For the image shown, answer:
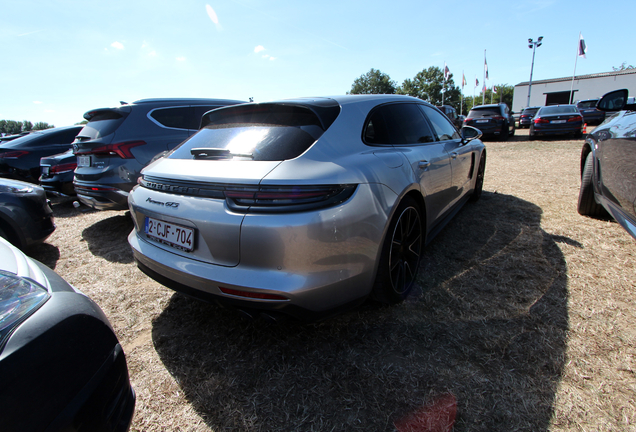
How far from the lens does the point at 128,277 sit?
3.13 meters

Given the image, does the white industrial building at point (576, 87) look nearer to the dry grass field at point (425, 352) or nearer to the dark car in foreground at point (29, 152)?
the dry grass field at point (425, 352)

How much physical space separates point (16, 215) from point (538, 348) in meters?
4.86

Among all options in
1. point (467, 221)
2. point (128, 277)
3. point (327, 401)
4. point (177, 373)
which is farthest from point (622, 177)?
point (128, 277)

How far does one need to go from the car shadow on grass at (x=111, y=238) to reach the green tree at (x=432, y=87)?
80.3m

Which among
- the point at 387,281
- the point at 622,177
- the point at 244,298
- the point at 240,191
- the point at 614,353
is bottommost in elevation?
the point at 614,353

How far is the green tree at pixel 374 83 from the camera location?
89375 mm

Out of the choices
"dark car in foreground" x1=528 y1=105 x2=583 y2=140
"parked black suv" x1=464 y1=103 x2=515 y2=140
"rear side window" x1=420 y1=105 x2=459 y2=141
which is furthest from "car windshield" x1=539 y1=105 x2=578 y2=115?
"rear side window" x1=420 y1=105 x2=459 y2=141

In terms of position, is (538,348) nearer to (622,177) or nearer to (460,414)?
(460,414)

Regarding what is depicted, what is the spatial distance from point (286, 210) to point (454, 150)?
254 cm

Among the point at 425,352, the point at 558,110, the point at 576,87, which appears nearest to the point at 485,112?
the point at 558,110

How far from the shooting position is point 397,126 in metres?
2.64

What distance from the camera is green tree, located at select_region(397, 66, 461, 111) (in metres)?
77.2

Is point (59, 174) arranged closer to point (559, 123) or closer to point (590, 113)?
point (559, 123)

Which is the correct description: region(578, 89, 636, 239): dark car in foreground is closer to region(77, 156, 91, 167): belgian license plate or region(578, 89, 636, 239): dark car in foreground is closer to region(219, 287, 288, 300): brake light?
region(219, 287, 288, 300): brake light
